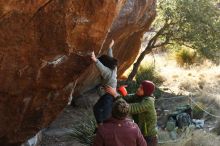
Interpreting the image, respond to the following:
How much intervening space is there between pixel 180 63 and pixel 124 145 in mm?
19022

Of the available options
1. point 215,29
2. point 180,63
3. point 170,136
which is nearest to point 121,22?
point 170,136

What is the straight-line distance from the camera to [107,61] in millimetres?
7863

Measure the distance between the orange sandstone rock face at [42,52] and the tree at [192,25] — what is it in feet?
28.8

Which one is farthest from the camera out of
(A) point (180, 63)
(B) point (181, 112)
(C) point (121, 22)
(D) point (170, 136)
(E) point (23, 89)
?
(A) point (180, 63)

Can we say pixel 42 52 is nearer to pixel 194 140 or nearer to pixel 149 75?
pixel 194 140

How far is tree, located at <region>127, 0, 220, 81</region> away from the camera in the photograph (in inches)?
643

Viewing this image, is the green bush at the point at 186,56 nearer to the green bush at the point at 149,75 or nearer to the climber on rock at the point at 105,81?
the green bush at the point at 149,75

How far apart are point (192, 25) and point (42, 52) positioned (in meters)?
9.96

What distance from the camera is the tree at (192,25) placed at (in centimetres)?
1634

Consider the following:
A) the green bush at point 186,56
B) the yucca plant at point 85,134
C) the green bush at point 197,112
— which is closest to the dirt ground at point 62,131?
the yucca plant at point 85,134

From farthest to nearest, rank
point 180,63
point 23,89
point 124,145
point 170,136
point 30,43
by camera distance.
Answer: point 180,63 → point 170,136 → point 23,89 → point 30,43 → point 124,145

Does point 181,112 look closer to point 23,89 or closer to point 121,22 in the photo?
point 121,22

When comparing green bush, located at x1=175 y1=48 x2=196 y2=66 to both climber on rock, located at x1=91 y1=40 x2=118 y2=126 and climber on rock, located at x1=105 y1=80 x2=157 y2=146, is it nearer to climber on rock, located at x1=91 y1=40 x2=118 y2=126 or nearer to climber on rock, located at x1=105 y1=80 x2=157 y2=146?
climber on rock, located at x1=91 y1=40 x2=118 y2=126

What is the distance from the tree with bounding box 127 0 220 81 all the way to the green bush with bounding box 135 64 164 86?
1.24 feet
